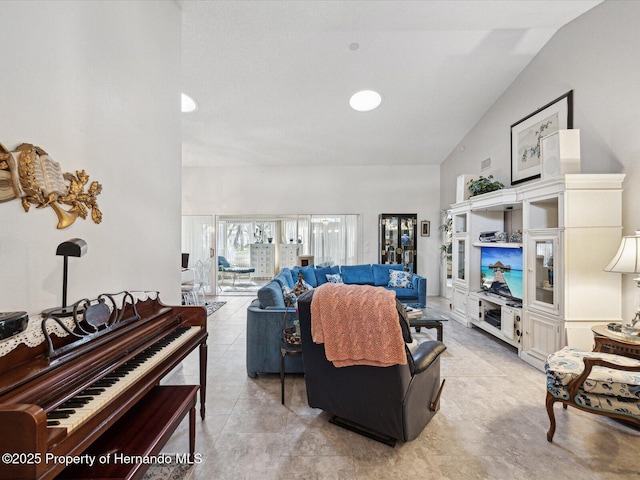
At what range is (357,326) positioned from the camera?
1.76m

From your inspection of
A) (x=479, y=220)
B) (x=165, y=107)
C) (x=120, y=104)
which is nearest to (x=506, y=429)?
(x=479, y=220)

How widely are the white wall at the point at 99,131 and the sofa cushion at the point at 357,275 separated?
3.43 m

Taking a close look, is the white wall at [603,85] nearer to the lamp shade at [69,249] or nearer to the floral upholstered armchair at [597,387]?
the floral upholstered armchair at [597,387]

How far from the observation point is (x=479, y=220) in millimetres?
4598

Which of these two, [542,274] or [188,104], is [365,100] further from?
[542,274]

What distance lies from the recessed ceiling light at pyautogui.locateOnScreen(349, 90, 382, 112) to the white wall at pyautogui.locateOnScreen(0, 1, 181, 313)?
288 cm

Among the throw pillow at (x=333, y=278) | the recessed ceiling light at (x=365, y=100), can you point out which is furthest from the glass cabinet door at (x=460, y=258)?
the recessed ceiling light at (x=365, y=100)

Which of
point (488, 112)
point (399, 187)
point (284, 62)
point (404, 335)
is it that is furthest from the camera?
point (399, 187)

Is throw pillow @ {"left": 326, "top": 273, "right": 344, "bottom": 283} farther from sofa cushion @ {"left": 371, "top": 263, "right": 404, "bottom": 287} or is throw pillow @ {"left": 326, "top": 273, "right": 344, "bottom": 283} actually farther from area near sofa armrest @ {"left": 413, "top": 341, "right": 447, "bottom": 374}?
area near sofa armrest @ {"left": 413, "top": 341, "right": 447, "bottom": 374}

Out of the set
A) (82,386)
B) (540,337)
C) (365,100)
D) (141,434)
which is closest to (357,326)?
(141,434)

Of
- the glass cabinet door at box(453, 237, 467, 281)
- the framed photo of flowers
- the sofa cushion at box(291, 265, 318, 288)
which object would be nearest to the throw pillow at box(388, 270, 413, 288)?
the glass cabinet door at box(453, 237, 467, 281)

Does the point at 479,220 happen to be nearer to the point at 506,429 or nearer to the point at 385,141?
the point at 385,141

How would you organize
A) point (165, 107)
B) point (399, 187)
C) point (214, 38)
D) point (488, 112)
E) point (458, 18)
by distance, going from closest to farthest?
point (165, 107)
point (458, 18)
point (214, 38)
point (488, 112)
point (399, 187)

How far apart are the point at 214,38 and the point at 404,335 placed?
158 inches
